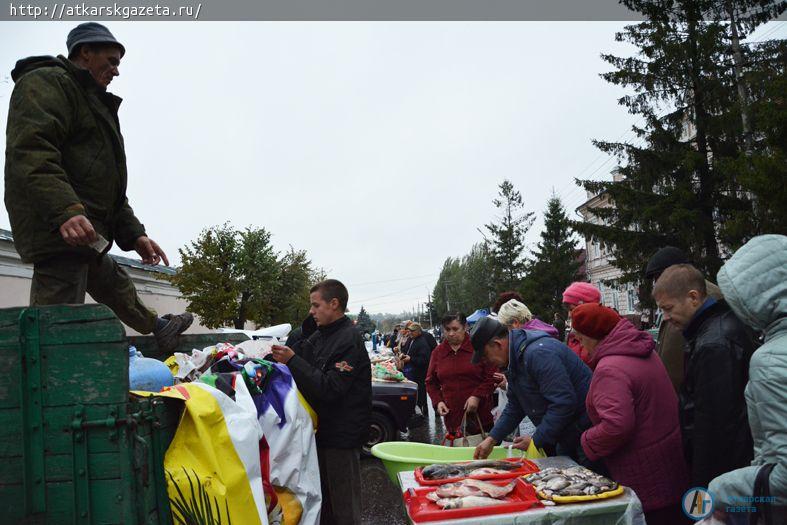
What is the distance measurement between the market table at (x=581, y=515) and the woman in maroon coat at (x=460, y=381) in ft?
12.0

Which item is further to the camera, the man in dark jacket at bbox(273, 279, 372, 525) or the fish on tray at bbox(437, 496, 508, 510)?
the man in dark jacket at bbox(273, 279, 372, 525)

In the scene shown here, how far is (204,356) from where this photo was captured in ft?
11.8

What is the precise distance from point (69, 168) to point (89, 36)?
686mm

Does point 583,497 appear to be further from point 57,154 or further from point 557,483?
point 57,154

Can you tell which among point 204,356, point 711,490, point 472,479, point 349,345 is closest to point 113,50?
point 204,356

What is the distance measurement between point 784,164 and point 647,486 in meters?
12.0

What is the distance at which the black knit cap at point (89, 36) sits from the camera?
307 centimetres

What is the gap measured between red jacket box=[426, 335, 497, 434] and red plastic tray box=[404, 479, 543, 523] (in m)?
3.51

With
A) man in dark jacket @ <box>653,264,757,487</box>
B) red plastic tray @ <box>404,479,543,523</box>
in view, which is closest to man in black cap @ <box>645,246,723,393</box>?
man in dark jacket @ <box>653,264,757,487</box>

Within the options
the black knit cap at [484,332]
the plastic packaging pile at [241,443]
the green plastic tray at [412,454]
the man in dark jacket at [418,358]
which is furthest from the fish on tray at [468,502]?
the man in dark jacket at [418,358]

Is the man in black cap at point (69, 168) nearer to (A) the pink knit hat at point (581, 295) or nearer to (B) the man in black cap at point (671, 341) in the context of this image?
(B) the man in black cap at point (671, 341)

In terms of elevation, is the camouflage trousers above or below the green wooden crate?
above

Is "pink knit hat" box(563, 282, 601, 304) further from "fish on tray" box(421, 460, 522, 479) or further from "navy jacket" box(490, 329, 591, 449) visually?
→ "fish on tray" box(421, 460, 522, 479)

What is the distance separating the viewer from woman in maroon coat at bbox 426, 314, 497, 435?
20.7 ft
